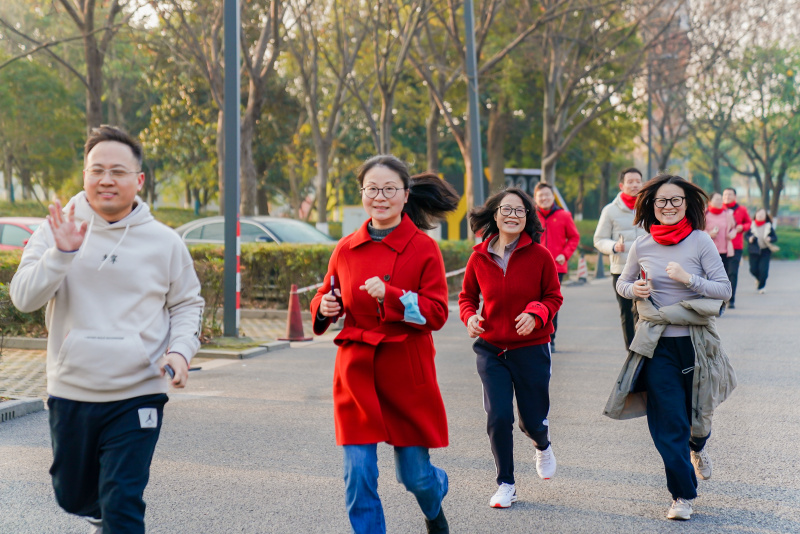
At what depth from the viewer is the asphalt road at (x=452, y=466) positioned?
4.70 m

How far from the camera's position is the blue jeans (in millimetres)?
3746

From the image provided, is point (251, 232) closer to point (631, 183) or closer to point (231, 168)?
point (231, 168)

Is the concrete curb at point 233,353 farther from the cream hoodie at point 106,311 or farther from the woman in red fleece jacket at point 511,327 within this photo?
the cream hoodie at point 106,311

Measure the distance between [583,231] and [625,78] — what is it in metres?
27.7

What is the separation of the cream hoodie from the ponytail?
1.27m

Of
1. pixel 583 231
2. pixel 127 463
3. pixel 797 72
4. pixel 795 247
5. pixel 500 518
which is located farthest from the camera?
pixel 583 231

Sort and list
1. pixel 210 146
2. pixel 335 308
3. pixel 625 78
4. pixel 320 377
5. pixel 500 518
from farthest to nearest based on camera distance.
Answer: pixel 210 146, pixel 625 78, pixel 320 377, pixel 500 518, pixel 335 308

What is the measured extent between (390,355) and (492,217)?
1.64 metres

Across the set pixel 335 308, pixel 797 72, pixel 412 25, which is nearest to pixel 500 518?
pixel 335 308

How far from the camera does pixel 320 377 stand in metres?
9.20

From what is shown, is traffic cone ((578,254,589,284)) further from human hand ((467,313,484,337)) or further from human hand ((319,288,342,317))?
human hand ((319,288,342,317))

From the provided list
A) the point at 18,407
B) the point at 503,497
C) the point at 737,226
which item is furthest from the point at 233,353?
the point at 737,226

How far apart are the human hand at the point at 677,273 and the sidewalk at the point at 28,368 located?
5.53 meters

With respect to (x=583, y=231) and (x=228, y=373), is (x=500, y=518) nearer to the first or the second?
(x=228, y=373)
